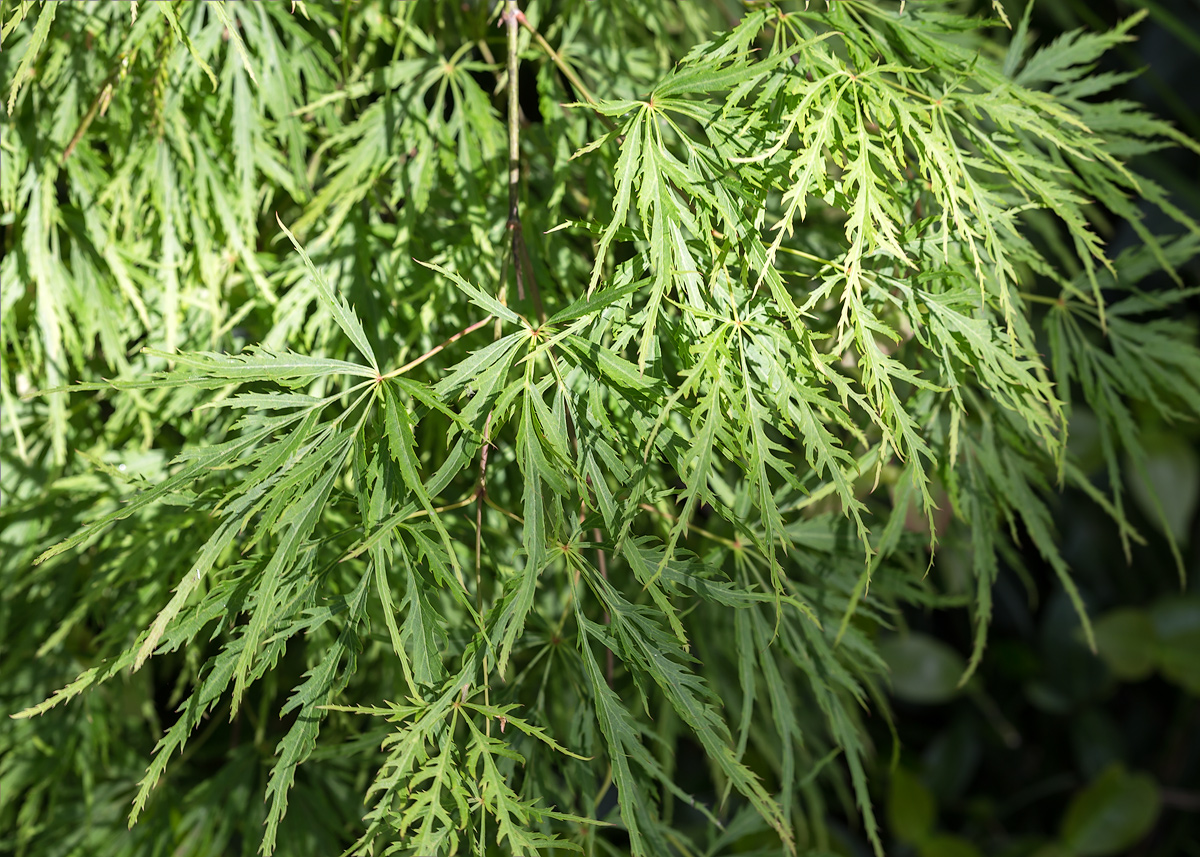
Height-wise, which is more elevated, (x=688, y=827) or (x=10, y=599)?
(x=10, y=599)

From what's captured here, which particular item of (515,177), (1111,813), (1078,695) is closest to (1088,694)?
(1078,695)

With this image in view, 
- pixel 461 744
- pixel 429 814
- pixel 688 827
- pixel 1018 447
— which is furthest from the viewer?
pixel 688 827

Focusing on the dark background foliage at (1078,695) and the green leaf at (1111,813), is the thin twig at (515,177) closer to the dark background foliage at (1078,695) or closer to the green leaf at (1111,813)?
the dark background foliage at (1078,695)

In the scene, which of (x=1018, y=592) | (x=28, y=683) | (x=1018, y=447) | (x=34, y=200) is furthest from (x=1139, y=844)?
(x=34, y=200)

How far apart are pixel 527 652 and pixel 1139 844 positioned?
55.2 inches

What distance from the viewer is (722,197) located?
432mm

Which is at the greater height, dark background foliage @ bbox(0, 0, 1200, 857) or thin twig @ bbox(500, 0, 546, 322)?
thin twig @ bbox(500, 0, 546, 322)

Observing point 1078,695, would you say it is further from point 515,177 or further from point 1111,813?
point 515,177

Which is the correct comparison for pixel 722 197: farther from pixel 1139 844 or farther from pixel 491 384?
pixel 1139 844

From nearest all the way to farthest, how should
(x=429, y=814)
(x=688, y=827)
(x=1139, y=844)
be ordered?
(x=429, y=814)
(x=688, y=827)
(x=1139, y=844)

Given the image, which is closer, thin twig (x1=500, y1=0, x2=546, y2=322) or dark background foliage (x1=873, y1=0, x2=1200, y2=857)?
thin twig (x1=500, y1=0, x2=546, y2=322)

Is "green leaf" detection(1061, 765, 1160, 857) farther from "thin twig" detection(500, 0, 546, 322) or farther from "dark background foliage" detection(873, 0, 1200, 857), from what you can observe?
"thin twig" detection(500, 0, 546, 322)

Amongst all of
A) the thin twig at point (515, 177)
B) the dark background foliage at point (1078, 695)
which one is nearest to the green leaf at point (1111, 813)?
the dark background foliage at point (1078, 695)

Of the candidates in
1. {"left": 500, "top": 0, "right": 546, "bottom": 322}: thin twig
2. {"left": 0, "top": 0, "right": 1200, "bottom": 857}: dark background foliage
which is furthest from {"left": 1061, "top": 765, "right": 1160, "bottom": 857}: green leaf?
{"left": 500, "top": 0, "right": 546, "bottom": 322}: thin twig
